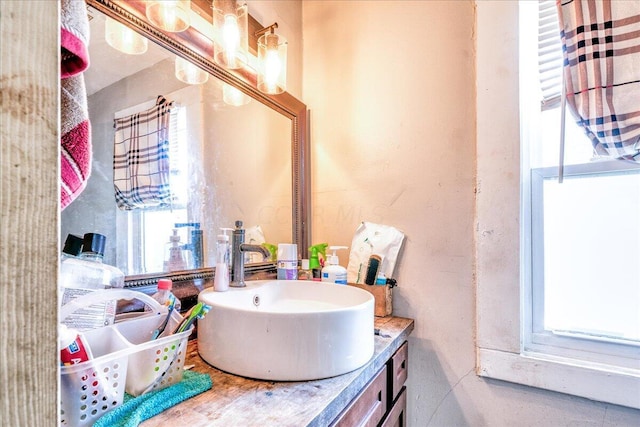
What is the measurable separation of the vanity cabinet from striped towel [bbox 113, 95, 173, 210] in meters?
0.68

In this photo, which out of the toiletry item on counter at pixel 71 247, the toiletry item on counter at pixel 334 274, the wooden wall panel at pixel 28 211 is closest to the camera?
the wooden wall panel at pixel 28 211

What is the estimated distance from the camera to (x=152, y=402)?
51 centimetres

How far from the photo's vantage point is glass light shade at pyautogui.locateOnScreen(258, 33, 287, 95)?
116 centimetres

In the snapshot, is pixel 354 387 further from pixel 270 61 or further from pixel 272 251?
pixel 270 61

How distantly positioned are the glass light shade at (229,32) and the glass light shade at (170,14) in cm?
10

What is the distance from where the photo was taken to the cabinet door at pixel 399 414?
0.92 m

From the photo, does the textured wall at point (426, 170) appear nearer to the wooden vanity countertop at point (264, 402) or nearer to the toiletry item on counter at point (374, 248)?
the toiletry item on counter at point (374, 248)

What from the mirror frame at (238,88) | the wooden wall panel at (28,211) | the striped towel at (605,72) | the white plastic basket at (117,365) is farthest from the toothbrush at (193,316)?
the striped towel at (605,72)

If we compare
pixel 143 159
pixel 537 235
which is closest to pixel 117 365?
pixel 143 159

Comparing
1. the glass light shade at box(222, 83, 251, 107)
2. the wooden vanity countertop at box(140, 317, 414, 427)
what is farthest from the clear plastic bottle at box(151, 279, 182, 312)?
the glass light shade at box(222, 83, 251, 107)

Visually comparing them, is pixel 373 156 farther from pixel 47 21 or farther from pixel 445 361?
pixel 47 21

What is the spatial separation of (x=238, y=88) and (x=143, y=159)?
0.44 metres

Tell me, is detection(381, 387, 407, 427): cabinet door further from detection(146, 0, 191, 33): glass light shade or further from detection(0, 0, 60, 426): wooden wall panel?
detection(146, 0, 191, 33): glass light shade

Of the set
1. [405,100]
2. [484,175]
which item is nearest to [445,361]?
[484,175]
